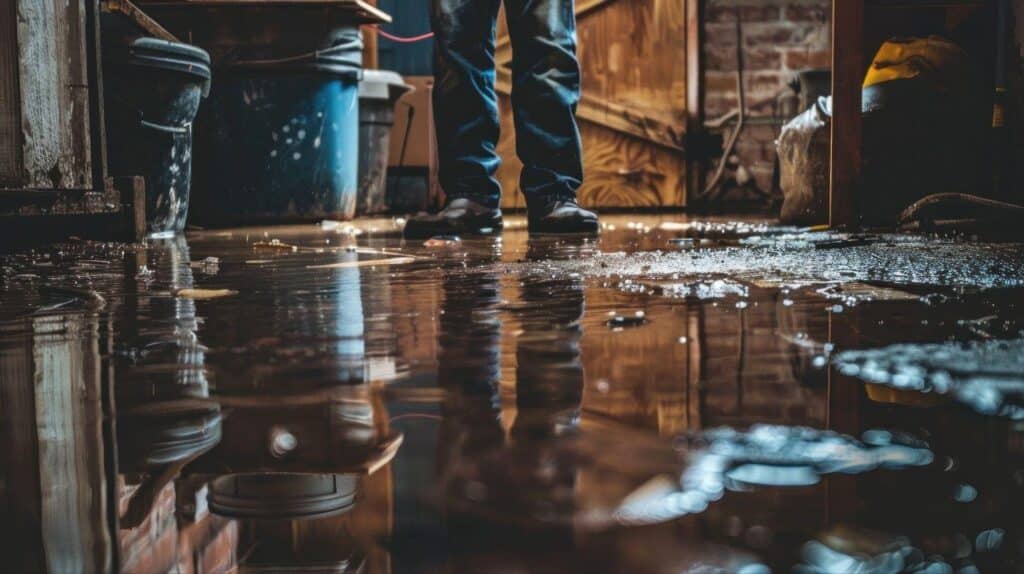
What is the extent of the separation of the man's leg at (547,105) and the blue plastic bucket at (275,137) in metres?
1.75

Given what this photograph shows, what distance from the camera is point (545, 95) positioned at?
3.11 metres

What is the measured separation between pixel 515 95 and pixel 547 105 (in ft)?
0.35

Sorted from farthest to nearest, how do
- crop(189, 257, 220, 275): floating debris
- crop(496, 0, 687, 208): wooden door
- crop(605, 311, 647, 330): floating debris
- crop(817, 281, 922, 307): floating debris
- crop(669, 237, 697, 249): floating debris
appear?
crop(496, 0, 687, 208): wooden door, crop(669, 237, 697, 249): floating debris, crop(189, 257, 220, 275): floating debris, crop(817, 281, 922, 307): floating debris, crop(605, 311, 647, 330): floating debris

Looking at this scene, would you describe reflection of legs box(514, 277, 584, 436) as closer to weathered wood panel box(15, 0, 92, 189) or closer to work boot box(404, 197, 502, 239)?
work boot box(404, 197, 502, 239)

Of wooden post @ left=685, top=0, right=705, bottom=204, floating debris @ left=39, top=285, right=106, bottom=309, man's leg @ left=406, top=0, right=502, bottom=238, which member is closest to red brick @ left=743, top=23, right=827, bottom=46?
wooden post @ left=685, top=0, right=705, bottom=204

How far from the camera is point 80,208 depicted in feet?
9.70

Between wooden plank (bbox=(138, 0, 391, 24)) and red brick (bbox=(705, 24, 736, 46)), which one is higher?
red brick (bbox=(705, 24, 736, 46))

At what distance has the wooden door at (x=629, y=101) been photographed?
603cm

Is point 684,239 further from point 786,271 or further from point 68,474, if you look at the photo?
point 68,474

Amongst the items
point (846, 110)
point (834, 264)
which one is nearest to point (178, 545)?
point (834, 264)

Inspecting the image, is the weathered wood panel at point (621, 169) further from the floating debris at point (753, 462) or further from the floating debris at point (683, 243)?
the floating debris at point (753, 462)

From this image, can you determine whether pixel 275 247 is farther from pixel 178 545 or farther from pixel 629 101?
pixel 629 101

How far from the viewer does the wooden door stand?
19.8 ft

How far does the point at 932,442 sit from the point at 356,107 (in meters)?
4.59
